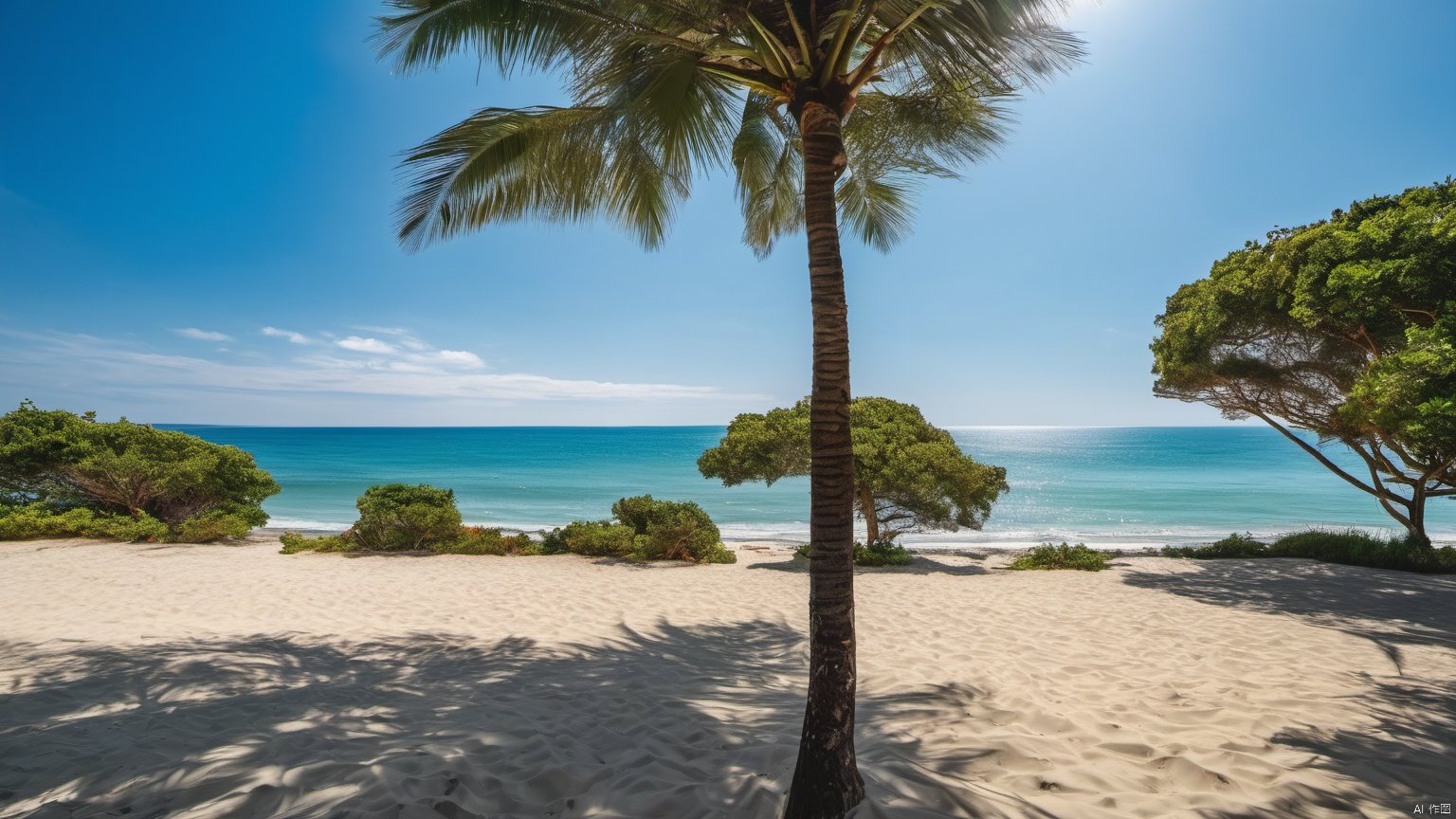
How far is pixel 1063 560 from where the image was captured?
41.9 feet

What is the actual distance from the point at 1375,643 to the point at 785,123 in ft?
28.6

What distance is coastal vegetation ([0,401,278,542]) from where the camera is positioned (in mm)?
13672

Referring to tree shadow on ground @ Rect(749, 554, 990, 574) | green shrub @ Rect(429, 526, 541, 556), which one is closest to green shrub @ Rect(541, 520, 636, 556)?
green shrub @ Rect(429, 526, 541, 556)

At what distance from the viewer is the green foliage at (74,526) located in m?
13.3

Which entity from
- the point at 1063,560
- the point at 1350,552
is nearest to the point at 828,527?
the point at 1063,560

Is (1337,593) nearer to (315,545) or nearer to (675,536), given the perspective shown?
(675,536)

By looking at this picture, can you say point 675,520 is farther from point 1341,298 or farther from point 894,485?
point 1341,298

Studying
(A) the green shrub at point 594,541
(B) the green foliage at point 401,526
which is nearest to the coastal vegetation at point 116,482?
(B) the green foliage at point 401,526

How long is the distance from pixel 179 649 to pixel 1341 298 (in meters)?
15.7

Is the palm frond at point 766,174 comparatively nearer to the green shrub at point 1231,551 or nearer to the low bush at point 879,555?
the low bush at point 879,555

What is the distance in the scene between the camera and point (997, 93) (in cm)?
535

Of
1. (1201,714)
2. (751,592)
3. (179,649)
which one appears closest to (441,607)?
(179,649)

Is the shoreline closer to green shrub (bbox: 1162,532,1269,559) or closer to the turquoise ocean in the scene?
the turquoise ocean

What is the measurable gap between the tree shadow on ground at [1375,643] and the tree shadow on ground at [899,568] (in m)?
2.92
